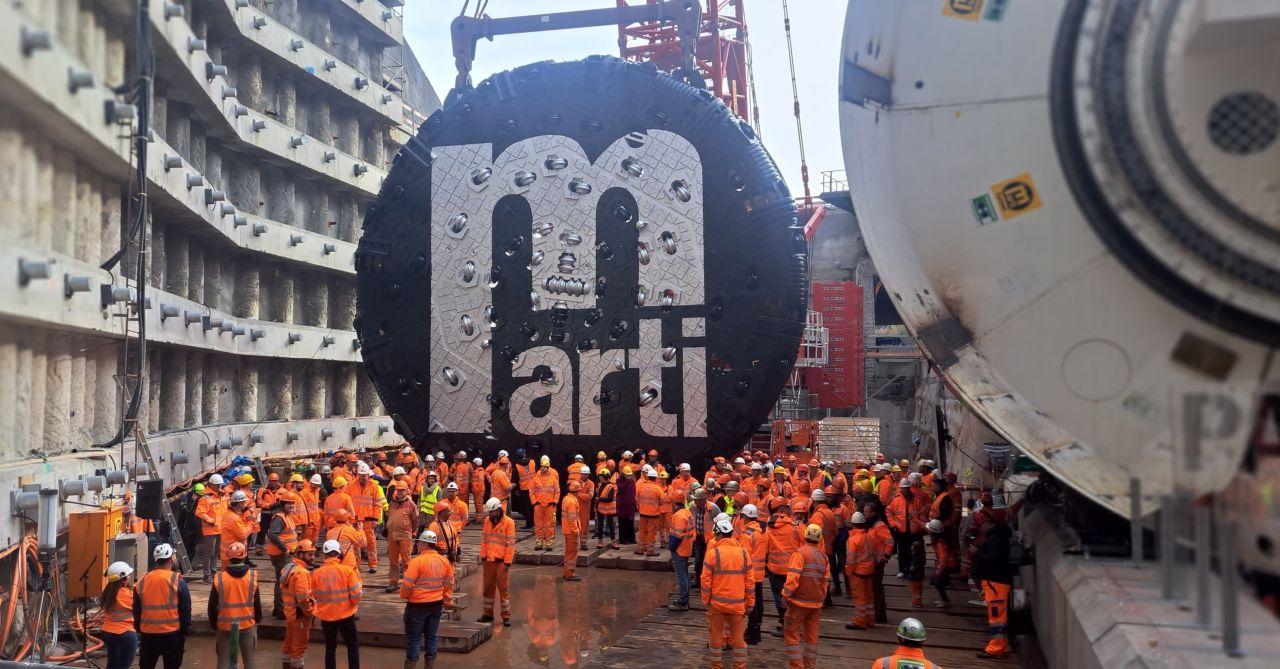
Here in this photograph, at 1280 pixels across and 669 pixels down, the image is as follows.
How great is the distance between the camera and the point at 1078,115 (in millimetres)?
5074

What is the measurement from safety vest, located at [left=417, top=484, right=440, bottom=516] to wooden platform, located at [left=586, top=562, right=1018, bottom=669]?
223 inches

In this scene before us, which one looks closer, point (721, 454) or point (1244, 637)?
point (1244, 637)

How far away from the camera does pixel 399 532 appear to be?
1370 cm

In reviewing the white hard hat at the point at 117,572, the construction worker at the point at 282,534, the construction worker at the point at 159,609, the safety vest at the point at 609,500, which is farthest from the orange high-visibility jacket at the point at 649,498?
the white hard hat at the point at 117,572

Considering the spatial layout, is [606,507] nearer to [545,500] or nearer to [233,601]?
[545,500]

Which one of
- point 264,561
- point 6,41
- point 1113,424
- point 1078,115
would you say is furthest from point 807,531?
point 264,561

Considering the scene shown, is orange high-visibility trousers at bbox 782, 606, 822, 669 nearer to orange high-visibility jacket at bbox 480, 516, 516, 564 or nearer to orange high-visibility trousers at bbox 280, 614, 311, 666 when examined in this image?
orange high-visibility jacket at bbox 480, 516, 516, 564

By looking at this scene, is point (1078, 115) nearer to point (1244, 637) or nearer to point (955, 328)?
point (955, 328)

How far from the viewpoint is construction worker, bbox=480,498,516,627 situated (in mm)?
11555

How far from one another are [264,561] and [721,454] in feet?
29.0

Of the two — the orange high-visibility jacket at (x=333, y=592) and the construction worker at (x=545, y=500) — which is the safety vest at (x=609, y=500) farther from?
the orange high-visibility jacket at (x=333, y=592)

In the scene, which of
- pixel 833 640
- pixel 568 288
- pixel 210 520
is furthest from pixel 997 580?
pixel 568 288

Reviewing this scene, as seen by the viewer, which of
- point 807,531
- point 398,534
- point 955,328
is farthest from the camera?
point 398,534

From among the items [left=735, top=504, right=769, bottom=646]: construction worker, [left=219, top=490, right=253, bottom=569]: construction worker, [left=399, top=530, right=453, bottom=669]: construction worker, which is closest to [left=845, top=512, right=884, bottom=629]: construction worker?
[left=735, top=504, right=769, bottom=646]: construction worker
